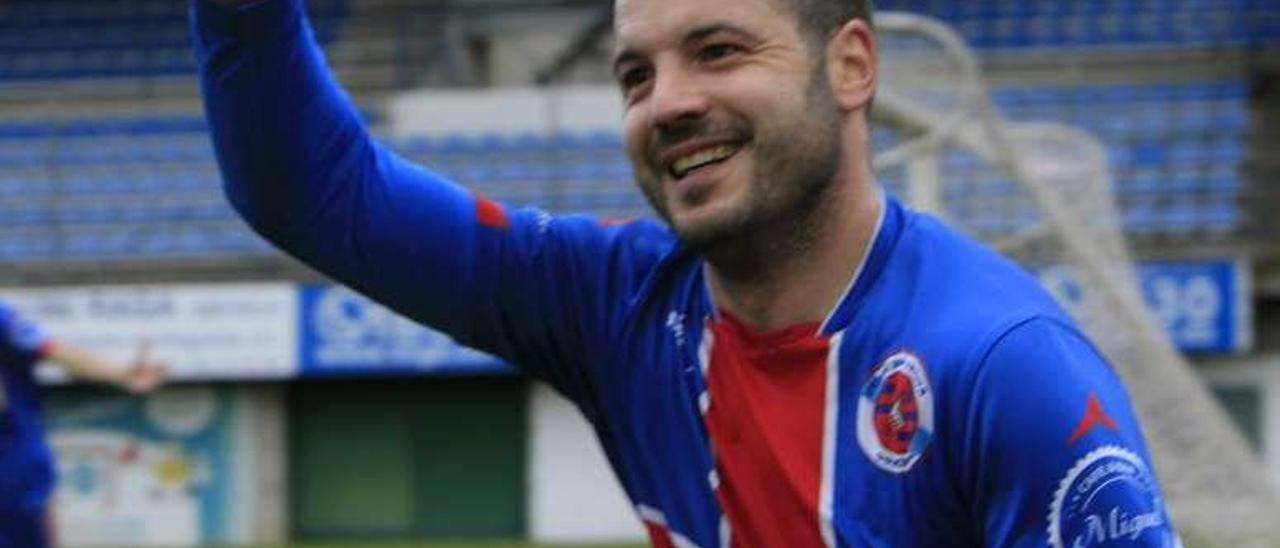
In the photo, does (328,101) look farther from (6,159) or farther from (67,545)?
(6,159)

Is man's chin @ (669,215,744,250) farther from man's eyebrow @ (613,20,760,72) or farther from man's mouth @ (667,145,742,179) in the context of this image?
man's eyebrow @ (613,20,760,72)

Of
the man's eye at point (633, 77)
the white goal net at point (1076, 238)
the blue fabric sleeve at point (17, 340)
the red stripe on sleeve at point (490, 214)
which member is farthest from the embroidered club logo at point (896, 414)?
the white goal net at point (1076, 238)

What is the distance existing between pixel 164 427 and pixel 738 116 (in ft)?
45.6

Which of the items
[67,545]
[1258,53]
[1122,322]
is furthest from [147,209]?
[1122,322]

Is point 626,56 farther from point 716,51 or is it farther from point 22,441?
point 22,441

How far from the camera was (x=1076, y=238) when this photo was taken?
840cm

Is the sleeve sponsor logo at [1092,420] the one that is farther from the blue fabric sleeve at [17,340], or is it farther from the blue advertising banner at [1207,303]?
the blue advertising banner at [1207,303]

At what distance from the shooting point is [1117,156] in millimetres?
14891

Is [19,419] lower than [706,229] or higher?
lower

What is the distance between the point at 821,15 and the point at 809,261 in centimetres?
22

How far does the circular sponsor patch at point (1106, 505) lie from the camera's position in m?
1.76

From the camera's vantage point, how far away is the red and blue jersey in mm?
6406

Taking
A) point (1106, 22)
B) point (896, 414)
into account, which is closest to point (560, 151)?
point (1106, 22)

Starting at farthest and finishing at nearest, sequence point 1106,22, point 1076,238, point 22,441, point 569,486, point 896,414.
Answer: point 1106,22 < point 569,486 < point 1076,238 < point 22,441 < point 896,414
